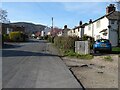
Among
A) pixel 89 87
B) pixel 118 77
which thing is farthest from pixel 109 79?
pixel 89 87

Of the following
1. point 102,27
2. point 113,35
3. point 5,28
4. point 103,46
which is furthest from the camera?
point 5,28

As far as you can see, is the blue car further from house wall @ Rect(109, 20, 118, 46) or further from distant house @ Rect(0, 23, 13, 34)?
distant house @ Rect(0, 23, 13, 34)

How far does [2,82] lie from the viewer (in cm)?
963

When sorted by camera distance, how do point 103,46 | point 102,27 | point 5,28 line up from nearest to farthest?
point 103,46
point 102,27
point 5,28

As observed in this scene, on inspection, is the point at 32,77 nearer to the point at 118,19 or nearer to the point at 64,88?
the point at 64,88

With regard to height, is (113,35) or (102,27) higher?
(102,27)

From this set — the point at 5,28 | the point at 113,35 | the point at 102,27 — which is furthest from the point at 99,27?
the point at 5,28

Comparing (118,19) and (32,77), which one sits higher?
(118,19)

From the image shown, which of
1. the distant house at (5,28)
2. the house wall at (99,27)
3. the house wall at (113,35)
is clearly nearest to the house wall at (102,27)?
the house wall at (99,27)

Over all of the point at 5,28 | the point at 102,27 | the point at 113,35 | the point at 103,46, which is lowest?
the point at 103,46

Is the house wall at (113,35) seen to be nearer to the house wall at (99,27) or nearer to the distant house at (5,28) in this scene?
the house wall at (99,27)

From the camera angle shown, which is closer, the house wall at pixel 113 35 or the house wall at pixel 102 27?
the house wall at pixel 113 35

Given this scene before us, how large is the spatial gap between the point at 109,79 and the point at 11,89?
4424 millimetres

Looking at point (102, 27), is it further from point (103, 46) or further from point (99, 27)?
point (103, 46)
